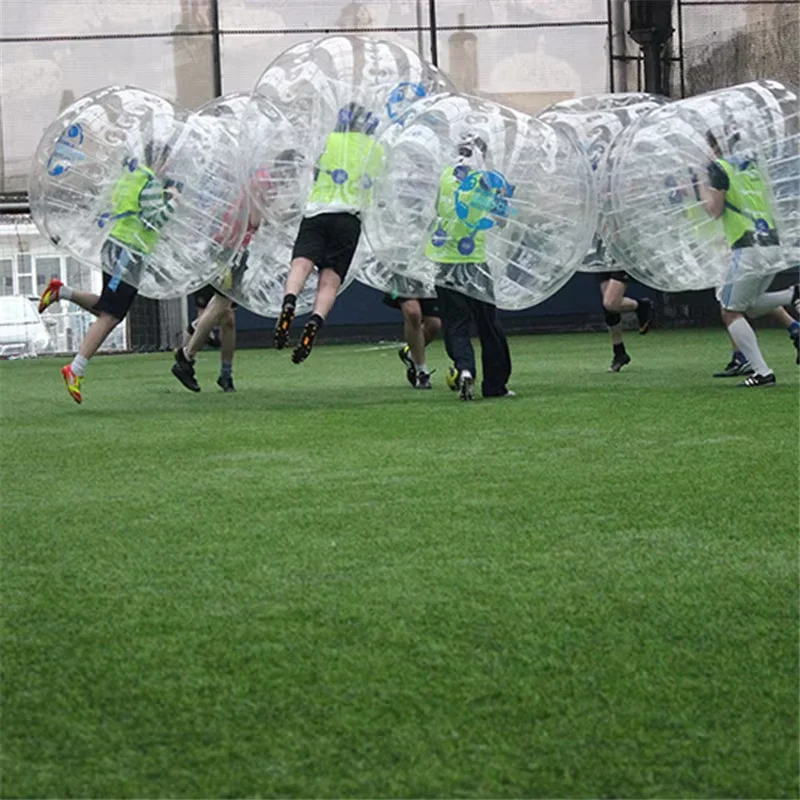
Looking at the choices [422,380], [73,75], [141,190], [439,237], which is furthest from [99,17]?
[439,237]

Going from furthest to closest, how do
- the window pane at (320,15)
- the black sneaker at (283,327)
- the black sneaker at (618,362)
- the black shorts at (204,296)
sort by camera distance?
the window pane at (320,15) → the black sneaker at (618,362) → the black shorts at (204,296) → the black sneaker at (283,327)

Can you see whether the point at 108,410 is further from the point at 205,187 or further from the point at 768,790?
the point at 768,790

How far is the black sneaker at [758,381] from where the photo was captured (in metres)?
9.97

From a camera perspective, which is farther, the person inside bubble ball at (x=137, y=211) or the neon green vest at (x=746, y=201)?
the person inside bubble ball at (x=137, y=211)

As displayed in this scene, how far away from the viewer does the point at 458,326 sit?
10.1 metres

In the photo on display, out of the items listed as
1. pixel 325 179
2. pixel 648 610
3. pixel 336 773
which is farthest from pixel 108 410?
pixel 336 773

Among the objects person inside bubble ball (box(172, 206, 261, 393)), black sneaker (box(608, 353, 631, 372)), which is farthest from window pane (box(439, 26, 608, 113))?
person inside bubble ball (box(172, 206, 261, 393))

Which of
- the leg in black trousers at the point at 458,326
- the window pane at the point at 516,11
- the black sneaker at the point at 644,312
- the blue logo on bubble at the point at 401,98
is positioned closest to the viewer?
the blue logo on bubble at the point at 401,98

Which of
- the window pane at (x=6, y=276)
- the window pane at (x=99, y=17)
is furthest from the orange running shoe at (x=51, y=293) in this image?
the window pane at (x=99, y=17)

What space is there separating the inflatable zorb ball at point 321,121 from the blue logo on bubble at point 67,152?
0.94 metres

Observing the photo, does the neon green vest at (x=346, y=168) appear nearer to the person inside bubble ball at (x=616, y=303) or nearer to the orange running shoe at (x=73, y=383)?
the orange running shoe at (x=73, y=383)

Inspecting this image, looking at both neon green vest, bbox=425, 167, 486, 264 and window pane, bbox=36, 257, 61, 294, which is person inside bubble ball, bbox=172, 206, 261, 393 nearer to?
neon green vest, bbox=425, 167, 486, 264

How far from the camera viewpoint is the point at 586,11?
22328 mm

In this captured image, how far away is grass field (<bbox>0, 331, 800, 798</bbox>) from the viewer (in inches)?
107
